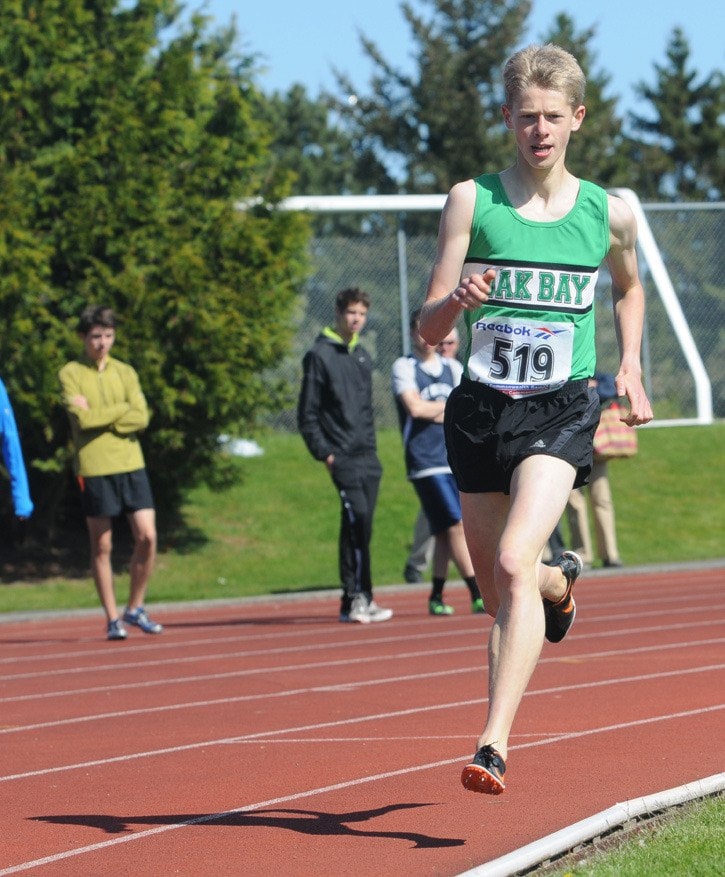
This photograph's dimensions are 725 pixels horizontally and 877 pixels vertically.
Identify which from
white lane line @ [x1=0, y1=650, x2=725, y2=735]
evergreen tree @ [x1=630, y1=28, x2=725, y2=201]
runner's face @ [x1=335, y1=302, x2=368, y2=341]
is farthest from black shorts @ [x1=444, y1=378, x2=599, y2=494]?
evergreen tree @ [x1=630, y1=28, x2=725, y2=201]

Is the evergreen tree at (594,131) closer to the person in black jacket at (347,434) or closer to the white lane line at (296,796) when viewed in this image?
the person in black jacket at (347,434)

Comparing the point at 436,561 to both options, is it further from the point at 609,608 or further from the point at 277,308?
the point at 277,308

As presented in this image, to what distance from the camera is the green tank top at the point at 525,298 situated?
186 inches

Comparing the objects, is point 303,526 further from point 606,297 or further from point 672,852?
point 672,852

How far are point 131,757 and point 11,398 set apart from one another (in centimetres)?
1118

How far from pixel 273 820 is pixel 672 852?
1.27m

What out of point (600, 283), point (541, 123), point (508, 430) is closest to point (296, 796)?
point (508, 430)

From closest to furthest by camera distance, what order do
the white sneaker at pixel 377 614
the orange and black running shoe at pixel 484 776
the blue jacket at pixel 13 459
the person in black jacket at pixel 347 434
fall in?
the orange and black running shoe at pixel 484 776, the blue jacket at pixel 13 459, the person in black jacket at pixel 347 434, the white sneaker at pixel 377 614

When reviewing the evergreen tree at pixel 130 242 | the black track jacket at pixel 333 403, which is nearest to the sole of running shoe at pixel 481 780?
the black track jacket at pixel 333 403

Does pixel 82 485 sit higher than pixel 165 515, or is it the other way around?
pixel 82 485

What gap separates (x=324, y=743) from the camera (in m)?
6.16

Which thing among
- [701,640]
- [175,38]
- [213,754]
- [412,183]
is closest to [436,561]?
[701,640]

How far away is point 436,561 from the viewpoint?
467 inches

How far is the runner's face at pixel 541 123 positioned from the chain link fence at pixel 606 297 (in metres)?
18.4
